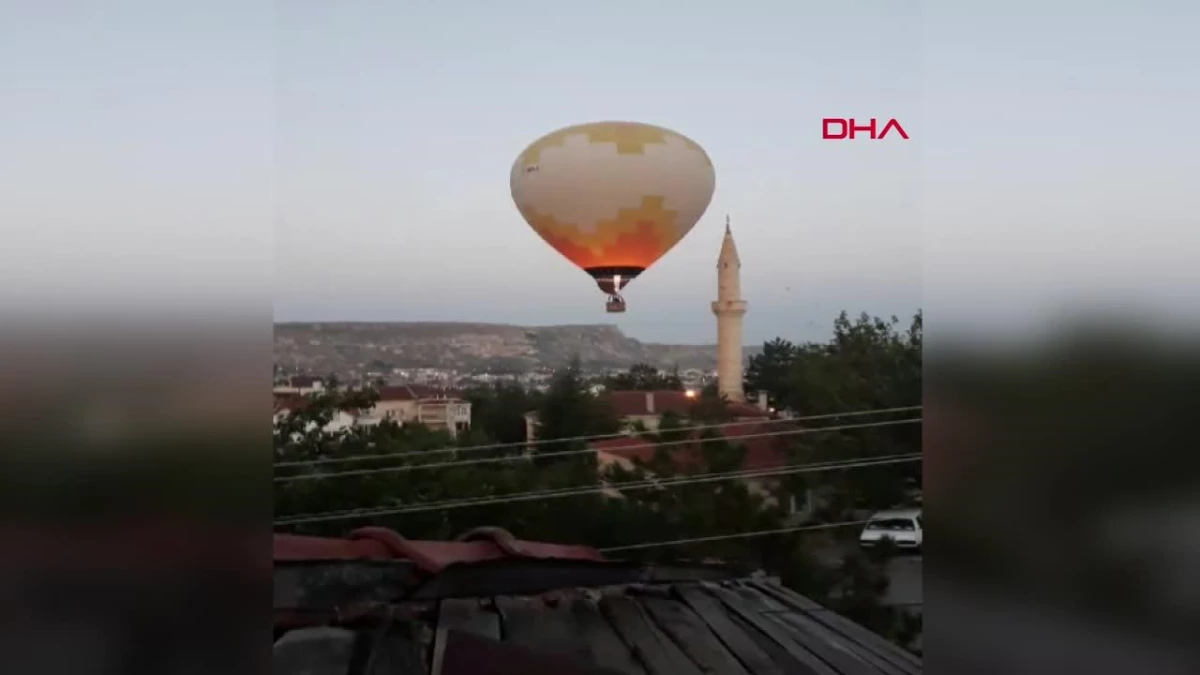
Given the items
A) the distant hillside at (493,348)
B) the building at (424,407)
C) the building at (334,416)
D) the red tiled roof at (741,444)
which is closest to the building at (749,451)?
the red tiled roof at (741,444)

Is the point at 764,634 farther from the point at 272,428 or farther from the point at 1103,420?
the point at 272,428

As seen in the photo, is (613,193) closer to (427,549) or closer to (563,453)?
(563,453)

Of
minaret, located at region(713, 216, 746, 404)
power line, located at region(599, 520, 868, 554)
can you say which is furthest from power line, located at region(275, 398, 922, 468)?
power line, located at region(599, 520, 868, 554)

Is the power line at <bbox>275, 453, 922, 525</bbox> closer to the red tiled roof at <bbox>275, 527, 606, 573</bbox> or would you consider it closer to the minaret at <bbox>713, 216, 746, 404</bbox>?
the red tiled roof at <bbox>275, 527, 606, 573</bbox>

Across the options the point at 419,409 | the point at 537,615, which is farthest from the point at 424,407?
the point at 537,615

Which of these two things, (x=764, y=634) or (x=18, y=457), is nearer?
(x=18, y=457)

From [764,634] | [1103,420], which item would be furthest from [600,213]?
[1103,420]
